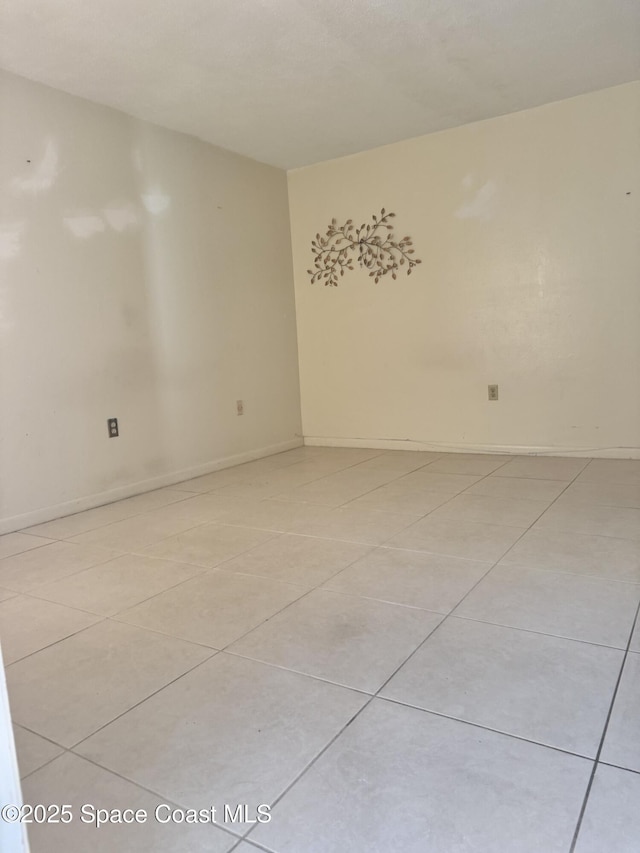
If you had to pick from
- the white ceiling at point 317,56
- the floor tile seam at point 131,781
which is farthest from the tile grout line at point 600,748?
the white ceiling at point 317,56

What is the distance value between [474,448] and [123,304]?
2.28m

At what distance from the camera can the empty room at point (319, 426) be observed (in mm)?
1021

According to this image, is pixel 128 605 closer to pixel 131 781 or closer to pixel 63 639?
pixel 63 639

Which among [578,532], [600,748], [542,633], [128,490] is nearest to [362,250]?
[128,490]

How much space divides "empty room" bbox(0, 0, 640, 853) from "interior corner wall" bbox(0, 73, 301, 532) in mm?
16

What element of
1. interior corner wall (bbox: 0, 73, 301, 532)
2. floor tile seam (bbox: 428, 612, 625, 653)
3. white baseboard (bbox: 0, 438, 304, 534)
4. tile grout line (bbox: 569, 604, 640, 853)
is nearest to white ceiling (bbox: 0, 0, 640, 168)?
interior corner wall (bbox: 0, 73, 301, 532)

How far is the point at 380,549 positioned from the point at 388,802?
1162mm

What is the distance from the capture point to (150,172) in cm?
324

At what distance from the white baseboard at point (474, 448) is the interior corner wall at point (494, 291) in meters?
0.01

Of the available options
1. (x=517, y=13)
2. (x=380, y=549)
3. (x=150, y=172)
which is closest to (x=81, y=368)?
(x=150, y=172)

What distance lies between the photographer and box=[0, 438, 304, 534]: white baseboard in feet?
8.75

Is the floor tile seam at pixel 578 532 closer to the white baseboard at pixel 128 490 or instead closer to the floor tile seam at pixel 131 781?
the floor tile seam at pixel 131 781

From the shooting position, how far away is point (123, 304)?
3115mm

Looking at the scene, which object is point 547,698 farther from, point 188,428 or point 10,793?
point 188,428
